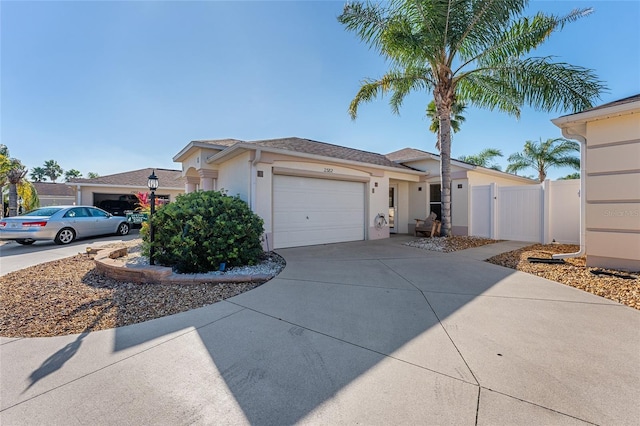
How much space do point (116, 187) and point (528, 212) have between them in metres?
22.7

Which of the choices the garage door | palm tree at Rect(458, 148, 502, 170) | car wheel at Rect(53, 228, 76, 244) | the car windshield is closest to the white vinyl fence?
the garage door

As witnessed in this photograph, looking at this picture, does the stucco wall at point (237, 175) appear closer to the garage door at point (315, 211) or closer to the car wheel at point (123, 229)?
the garage door at point (315, 211)

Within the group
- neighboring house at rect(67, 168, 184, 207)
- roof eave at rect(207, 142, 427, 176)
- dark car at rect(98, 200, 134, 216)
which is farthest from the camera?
dark car at rect(98, 200, 134, 216)

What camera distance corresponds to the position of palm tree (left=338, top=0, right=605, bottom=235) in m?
8.02

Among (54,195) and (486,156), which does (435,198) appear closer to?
(486,156)

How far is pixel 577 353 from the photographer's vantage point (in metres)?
2.65

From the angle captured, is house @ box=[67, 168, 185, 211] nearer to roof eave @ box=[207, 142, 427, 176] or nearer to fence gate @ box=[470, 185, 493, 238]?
roof eave @ box=[207, 142, 427, 176]

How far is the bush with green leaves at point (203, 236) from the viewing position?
551cm

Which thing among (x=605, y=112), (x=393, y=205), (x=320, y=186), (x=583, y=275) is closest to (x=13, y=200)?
(x=320, y=186)

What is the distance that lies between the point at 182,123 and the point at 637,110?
1462 centimetres

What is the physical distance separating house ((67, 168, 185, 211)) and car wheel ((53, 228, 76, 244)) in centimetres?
581

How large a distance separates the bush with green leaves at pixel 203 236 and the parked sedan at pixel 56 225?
6.97m

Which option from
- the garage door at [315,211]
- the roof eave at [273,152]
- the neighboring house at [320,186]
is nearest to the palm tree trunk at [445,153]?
Result: the neighboring house at [320,186]

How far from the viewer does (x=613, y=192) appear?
5637 mm
